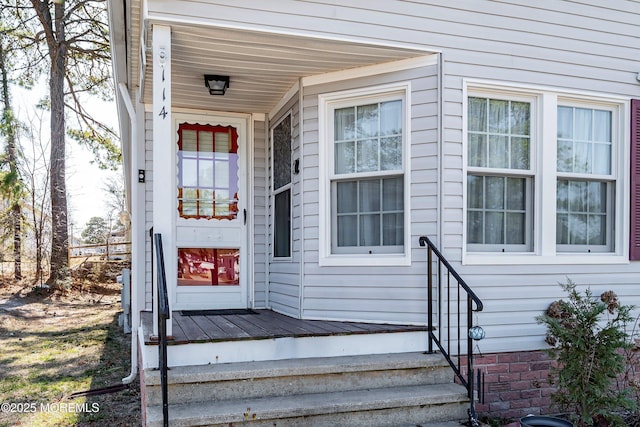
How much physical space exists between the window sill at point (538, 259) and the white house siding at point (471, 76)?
1.8 inches

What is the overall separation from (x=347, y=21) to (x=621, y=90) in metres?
2.61

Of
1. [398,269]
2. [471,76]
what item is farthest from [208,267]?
[471,76]

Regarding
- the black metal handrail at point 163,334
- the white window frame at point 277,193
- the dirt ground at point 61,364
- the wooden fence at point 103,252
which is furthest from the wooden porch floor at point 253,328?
the wooden fence at point 103,252

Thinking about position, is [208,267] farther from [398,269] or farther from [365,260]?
[398,269]

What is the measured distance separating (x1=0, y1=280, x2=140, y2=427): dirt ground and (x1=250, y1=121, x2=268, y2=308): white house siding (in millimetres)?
1541

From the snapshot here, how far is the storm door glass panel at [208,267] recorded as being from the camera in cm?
522

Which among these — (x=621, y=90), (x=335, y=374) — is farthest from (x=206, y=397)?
(x=621, y=90)

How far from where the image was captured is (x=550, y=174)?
4109mm

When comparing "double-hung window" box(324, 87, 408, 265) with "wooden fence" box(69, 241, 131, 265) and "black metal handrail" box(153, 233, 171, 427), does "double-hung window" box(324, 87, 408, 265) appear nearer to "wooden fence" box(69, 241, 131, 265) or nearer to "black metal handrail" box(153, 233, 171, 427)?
"black metal handrail" box(153, 233, 171, 427)

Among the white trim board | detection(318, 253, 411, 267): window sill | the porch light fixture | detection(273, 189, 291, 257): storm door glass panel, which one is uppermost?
the porch light fixture

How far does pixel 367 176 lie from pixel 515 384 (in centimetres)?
208

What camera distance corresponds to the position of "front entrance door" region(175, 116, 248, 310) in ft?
17.1

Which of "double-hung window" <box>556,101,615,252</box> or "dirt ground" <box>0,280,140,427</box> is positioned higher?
"double-hung window" <box>556,101,615,252</box>

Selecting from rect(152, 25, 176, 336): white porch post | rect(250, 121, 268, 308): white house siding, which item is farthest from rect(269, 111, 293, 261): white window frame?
rect(152, 25, 176, 336): white porch post
